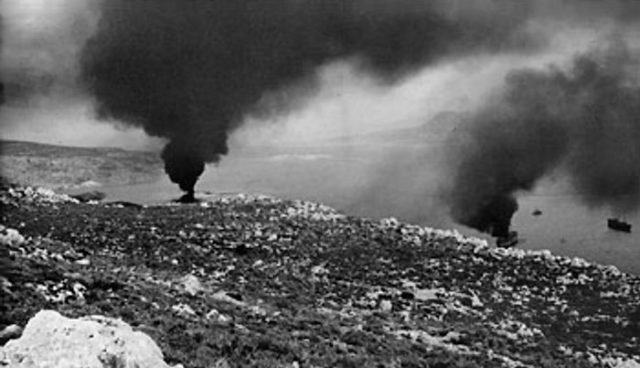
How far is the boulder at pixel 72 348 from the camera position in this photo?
7406 millimetres

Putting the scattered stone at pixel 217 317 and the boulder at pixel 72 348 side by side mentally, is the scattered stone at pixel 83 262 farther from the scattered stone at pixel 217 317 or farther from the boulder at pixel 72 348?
the boulder at pixel 72 348

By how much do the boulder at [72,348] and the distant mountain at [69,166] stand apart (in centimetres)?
2503

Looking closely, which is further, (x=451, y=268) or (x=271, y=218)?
(x=271, y=218)

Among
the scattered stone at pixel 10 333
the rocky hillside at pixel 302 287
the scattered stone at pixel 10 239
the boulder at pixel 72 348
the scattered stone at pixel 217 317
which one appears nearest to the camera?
the boulder at pixel 72 348

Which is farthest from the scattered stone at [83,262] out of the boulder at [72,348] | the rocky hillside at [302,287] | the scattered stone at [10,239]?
the boulder at [72,348]

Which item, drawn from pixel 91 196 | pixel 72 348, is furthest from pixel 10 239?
pixel 91 196

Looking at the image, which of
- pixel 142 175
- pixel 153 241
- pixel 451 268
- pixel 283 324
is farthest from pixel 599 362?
pixel 142 175

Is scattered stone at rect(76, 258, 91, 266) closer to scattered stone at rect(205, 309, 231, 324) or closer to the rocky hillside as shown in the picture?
the rocky hillside

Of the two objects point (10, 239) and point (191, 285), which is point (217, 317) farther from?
point (10, 239)

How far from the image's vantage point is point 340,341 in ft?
47.8

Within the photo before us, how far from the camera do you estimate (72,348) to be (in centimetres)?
755

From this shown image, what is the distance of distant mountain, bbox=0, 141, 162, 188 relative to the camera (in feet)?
103

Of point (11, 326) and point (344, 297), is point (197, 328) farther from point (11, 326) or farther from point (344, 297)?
point (344, 297)

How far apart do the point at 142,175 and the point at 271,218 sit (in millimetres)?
8447
